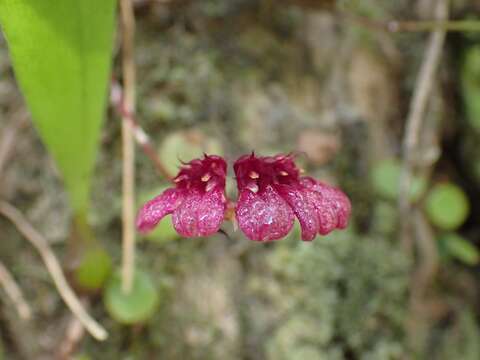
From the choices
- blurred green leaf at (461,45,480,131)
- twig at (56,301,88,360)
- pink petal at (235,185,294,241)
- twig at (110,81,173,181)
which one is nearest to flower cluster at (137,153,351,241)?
pink petal at (235,185,294,241)

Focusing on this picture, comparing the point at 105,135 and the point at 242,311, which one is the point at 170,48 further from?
the point at 242,311

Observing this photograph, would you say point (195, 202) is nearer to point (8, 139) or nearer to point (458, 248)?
point (8, 139)

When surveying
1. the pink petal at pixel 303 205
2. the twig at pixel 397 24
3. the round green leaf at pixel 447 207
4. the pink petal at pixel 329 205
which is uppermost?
the twig at pixel 397 24

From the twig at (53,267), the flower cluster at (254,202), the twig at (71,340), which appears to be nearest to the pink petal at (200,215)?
the flower cluster at (254,202)

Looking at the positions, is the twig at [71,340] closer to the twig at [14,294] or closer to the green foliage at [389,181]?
the twig at [14,294]

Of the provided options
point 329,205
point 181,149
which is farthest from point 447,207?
point 329,205

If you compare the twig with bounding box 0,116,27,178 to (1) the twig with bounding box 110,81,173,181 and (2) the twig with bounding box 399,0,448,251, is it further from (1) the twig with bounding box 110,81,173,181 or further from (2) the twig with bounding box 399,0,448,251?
(2) the twig with bounding box 399,0,448,251
